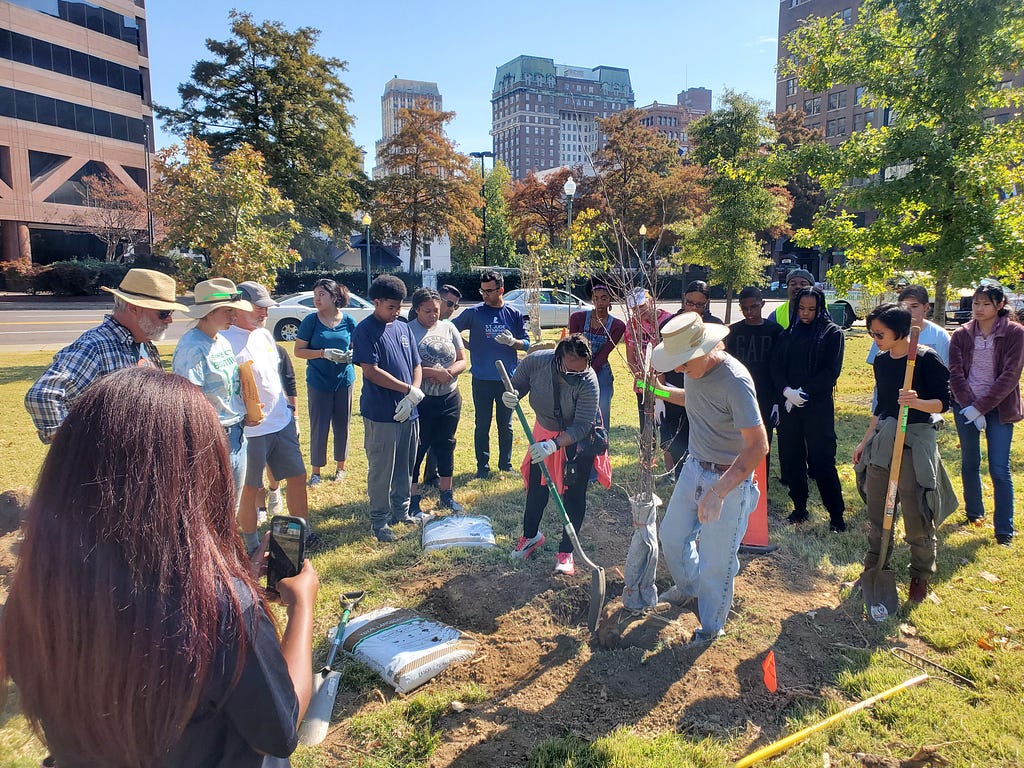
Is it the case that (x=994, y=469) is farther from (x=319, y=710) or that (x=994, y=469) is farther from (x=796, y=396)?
(x=319, y=710)

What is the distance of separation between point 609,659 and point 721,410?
146 centimetres

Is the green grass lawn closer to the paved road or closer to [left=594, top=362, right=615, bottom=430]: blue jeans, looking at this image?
[left=594, top=362, right=615, bottom=430]: blue jeans

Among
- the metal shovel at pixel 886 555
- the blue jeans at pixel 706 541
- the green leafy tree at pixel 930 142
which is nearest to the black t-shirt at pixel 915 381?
the metal shovel at pixel 886 555

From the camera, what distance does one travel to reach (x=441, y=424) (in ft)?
18.1

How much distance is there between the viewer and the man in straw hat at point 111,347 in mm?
2826

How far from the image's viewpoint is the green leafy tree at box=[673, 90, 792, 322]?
16234 millimetres

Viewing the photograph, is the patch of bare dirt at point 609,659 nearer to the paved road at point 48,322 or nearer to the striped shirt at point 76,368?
the striped shirt at point 76,368

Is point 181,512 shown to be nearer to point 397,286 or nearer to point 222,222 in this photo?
point 397,286

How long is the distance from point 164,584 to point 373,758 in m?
2.02

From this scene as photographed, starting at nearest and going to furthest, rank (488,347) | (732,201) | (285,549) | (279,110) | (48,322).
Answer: (285,549) < (488,347) < (732,201) < (48,322) < (279,110)

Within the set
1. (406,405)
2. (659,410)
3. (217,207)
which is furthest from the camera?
(217,207)

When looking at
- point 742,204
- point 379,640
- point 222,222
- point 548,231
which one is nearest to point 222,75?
point 548,231

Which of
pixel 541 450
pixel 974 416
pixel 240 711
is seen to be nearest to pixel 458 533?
pixel 541 450

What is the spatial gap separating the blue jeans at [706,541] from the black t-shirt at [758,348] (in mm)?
2343
